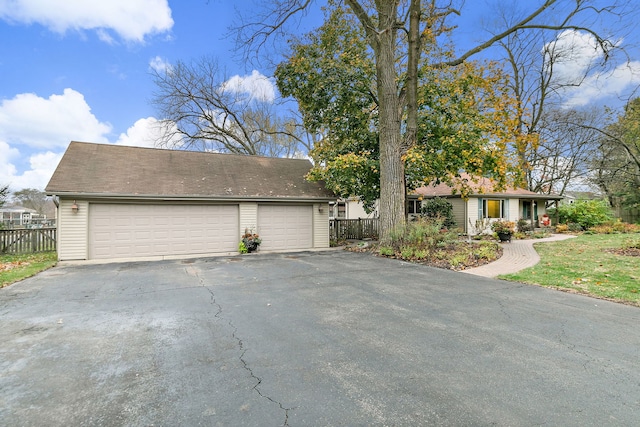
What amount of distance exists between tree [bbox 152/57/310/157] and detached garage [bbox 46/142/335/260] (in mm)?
8056

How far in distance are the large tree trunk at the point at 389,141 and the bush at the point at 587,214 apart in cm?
1592

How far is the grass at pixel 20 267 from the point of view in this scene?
7077mm

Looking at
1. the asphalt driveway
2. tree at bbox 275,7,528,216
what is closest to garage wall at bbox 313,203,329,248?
tree at bbox 275,7,528,216

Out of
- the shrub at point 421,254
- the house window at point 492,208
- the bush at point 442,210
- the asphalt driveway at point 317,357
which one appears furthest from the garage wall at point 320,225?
the house window at point 492,208

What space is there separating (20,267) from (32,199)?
40.7m

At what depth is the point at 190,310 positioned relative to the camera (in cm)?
480

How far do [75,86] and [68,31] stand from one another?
3156mm

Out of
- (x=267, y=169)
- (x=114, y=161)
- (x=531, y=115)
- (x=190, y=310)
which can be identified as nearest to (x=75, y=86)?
(x=114, y=161)

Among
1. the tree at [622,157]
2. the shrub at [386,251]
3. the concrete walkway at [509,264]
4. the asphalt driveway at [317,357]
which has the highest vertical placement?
the tree at [622,157]

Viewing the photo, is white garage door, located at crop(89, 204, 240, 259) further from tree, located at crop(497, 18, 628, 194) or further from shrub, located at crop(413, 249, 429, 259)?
tree, located at crop(497, 18, 628, 194)

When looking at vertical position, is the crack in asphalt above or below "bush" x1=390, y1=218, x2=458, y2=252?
below

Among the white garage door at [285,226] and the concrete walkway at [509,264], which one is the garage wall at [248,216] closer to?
the white garage door at [285,226]

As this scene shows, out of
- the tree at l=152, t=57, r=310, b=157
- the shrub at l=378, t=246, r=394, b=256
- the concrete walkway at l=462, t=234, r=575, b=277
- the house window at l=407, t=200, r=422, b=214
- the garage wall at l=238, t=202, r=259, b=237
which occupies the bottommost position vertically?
the concrete walkway at l=462, t=234, r=575, b=277

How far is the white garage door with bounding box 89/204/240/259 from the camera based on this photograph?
10547 mm
